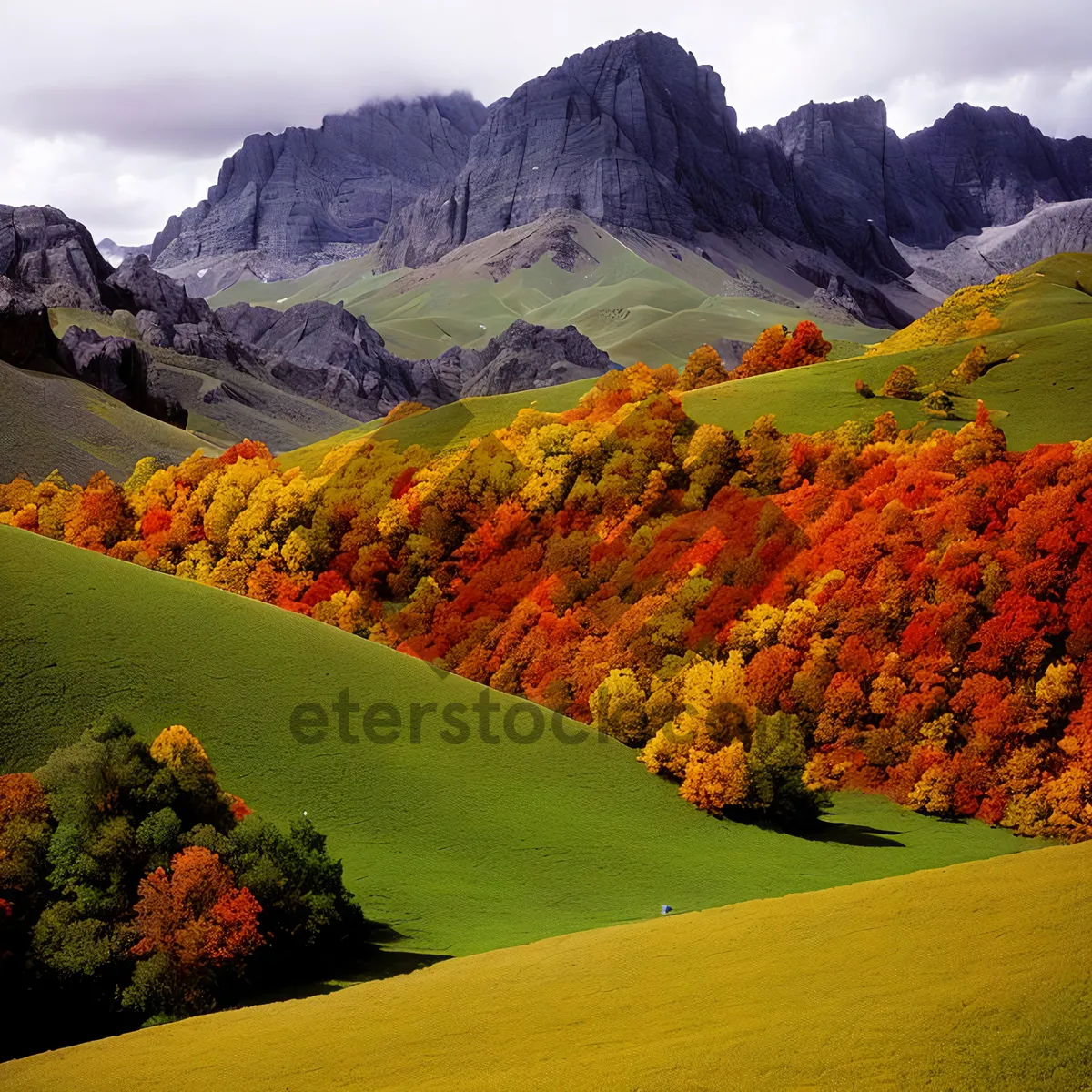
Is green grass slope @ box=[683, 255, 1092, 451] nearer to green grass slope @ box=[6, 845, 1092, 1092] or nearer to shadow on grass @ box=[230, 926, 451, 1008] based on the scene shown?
green grass slope @ box=[6, 845, 1092, 1092]

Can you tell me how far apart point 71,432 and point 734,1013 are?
168541mm

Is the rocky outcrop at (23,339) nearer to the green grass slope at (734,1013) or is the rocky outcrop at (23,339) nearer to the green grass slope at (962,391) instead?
the green grass slope at (962,391)

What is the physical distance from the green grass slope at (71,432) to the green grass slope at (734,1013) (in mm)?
139789

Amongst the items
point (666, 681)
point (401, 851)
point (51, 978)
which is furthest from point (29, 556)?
point (666, 681)

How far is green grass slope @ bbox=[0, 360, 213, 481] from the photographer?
6250 inches

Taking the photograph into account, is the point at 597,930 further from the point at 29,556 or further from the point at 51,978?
the point at 29,556

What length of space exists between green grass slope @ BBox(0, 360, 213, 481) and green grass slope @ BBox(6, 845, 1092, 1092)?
5504 inches

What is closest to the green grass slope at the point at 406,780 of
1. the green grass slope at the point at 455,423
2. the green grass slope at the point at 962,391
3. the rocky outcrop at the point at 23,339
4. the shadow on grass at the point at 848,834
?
the shadow on grass at the point at 848,834

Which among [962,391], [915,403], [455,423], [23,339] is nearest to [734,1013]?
[915,403]

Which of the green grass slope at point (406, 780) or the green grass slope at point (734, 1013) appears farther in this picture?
the green grass slope at point (406, 780)

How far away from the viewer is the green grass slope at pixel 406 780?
47.6 m

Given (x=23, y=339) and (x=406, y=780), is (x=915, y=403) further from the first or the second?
(x=23, y=339)

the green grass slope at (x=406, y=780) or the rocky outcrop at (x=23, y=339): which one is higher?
the rocky outcrop at (x=23, y=339)

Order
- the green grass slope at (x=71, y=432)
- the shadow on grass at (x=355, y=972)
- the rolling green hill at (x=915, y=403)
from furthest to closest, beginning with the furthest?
1. the green grass slope at (x=71, y=432)
2. the rolling green hill at (x=915, y=403)
3. the shadow on grass at (x=355, y=972)
